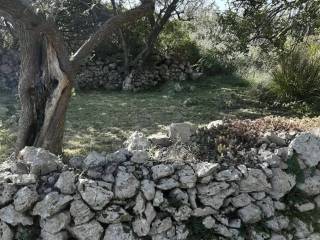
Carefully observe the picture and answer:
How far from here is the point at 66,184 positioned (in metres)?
4.86

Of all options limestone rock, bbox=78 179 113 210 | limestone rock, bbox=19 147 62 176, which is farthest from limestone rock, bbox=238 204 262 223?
limestone rock, bbox=19 147 62 176

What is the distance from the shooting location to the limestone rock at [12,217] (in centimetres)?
475

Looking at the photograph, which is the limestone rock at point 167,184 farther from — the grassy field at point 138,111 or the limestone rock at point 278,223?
the grassy field at point 138,111

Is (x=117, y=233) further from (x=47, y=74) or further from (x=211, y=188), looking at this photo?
(x=47, y=74)

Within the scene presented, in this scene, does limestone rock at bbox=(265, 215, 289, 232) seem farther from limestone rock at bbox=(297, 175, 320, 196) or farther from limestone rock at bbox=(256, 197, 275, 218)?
limestone rock at bbox=(297, 175, 320, 196)

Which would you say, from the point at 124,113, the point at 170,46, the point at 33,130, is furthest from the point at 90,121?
the point at 170,46

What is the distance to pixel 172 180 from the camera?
514 cm

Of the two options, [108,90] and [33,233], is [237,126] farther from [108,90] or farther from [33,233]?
[108,90]

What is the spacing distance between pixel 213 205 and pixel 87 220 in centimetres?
140

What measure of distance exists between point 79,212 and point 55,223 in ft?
0.86

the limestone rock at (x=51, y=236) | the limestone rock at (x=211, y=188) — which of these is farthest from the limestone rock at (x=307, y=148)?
the limestone rock at (x=51, y=236)

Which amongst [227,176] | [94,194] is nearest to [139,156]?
[94,194]

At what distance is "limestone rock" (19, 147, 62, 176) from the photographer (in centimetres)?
500

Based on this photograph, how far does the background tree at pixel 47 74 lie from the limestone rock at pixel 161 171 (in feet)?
6.90
